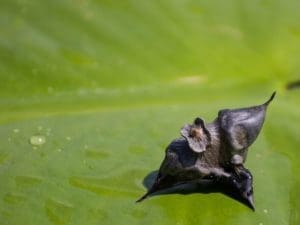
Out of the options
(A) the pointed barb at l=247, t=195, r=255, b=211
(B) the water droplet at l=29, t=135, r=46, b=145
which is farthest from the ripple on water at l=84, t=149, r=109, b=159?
(A) the pointed barb at l=247, t=195, r=255, b=211

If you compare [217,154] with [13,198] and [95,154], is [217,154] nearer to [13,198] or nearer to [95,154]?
[95,154]

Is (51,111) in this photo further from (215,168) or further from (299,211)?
(299,211)

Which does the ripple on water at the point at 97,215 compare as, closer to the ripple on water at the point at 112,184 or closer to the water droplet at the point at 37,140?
the ripple on water at the point at 112,184

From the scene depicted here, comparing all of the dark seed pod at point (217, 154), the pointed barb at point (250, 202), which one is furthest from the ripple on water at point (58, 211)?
the pointed barb at point (250, 202)

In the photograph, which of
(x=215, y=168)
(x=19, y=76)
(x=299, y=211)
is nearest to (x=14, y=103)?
(x=19, y=76)

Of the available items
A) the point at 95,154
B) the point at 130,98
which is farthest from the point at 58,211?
the point at 130,98

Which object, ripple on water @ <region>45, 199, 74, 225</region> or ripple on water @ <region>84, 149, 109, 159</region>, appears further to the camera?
ripple on water @ <region>84, 149, 109, 159</region>

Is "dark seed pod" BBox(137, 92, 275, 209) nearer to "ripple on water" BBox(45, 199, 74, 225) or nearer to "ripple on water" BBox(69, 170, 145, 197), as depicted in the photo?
"ripple on water" BBox(69, 170, 145, 197)
